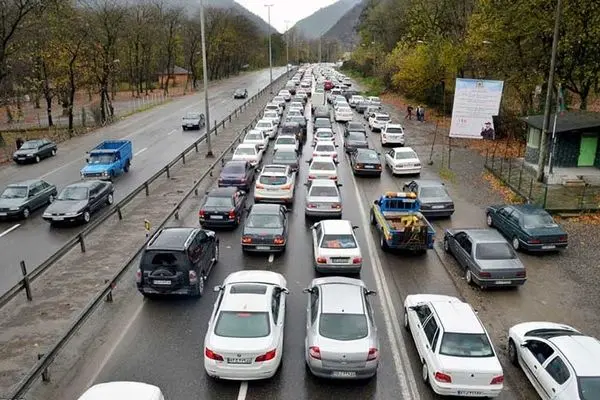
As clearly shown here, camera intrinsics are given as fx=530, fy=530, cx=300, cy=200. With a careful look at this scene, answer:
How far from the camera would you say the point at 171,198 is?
24.1 meters

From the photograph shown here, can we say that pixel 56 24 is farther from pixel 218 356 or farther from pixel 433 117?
pixel 218 356

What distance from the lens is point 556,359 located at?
32.9 feet

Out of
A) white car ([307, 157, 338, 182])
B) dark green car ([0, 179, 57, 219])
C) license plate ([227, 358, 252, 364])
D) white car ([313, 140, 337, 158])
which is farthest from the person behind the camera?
white car ([313, 140, 337, 158])

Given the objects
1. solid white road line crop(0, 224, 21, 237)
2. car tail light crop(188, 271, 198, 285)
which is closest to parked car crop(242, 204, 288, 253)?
car tail light crop(188, 271, 198, 285)

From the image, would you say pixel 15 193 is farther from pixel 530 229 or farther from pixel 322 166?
pixel 530 229

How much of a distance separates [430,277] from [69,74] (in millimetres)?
43158

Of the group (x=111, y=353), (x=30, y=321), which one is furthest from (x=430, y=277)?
(x=30, y=321)

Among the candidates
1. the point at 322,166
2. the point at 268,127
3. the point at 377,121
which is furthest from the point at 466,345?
the point at 377,121

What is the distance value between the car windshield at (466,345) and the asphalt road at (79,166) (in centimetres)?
1228

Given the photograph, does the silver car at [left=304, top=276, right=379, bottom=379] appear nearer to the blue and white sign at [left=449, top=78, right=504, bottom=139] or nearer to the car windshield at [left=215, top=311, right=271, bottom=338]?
the car windshield at [left=215, top=311, right=271, bottom=338]

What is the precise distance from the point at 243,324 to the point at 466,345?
4.41m

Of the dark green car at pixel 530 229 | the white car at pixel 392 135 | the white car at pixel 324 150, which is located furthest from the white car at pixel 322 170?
the white car at pixel 392 135

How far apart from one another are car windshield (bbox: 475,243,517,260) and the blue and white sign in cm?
1708

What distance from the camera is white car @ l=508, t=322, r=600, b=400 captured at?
9258mm
